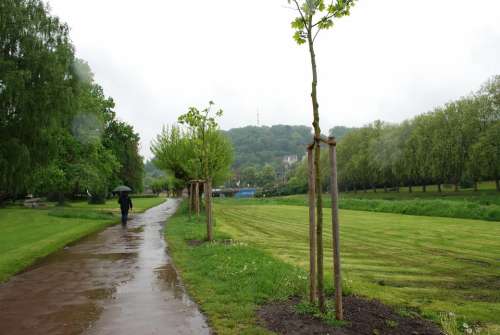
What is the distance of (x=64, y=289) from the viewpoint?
799 centimetres

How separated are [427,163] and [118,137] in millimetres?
38944

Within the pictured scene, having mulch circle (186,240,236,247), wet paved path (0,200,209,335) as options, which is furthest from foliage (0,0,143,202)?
mulch circle (186,240,236,247)

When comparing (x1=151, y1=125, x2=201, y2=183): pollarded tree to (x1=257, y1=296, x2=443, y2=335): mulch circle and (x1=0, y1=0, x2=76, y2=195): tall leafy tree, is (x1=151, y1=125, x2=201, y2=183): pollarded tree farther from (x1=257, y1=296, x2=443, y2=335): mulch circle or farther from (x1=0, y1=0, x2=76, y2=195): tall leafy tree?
(x1=257, y1=296, x2=443, y2=335): mulch circle

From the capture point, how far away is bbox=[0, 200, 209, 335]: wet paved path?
562 centimetres

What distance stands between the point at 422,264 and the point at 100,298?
7851 mm

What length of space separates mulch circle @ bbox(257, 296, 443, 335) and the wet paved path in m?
1.02

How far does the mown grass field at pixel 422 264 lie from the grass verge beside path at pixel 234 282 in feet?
3.63

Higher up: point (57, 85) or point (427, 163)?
point (57, 85)

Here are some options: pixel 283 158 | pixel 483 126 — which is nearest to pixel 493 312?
pixel 483 126

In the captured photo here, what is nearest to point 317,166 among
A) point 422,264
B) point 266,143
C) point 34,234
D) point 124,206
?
point 422,264

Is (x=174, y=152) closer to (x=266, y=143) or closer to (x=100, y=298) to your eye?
(x=100, y=298)

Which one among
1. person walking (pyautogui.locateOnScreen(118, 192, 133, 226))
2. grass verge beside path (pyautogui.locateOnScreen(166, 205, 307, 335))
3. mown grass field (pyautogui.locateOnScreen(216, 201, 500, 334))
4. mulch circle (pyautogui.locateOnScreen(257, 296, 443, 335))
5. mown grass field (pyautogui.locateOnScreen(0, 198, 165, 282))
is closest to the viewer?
mulch circle (pyautogui.locateOnScreen(257, 296, 443, 335))

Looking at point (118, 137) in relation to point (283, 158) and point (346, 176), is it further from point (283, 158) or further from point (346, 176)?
point (283, 158)

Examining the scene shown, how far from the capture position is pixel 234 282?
7.71 meters
